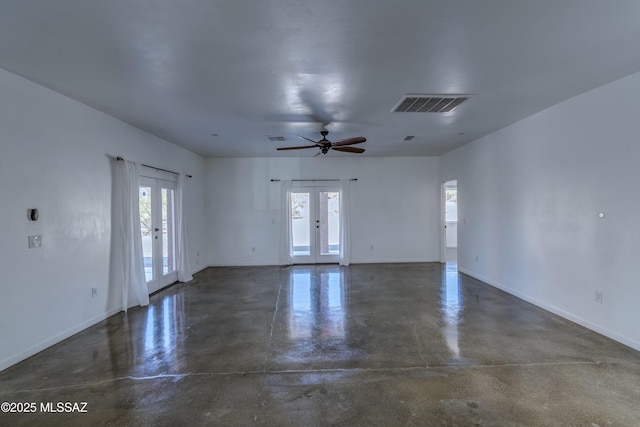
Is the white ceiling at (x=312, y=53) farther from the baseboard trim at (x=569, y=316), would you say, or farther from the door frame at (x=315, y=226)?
the door frame at (x=315, y=226)

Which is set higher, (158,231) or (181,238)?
(158,231)

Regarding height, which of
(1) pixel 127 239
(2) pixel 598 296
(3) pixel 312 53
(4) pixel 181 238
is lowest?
(2) pixel 598 296

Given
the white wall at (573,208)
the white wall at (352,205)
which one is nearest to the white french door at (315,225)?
the white wall at (352,205)

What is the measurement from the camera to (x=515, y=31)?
225 centimetres

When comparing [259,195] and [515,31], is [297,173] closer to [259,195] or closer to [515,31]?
[259,195]

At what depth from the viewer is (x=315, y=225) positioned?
777cm

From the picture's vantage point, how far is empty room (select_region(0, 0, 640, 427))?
2154 mm

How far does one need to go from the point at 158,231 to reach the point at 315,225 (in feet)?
11.9

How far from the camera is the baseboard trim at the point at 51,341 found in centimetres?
283

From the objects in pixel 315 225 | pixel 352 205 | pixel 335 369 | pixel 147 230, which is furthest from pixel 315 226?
pixel 335 369

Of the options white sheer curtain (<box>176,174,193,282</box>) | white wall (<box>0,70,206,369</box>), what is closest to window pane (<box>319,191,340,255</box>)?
white sheer curtain (<box>176,174,193,282</box>)

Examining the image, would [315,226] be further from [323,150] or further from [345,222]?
[323,150]

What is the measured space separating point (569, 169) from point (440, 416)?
351 cm

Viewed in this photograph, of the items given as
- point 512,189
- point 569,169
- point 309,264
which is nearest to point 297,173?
point 309,264
